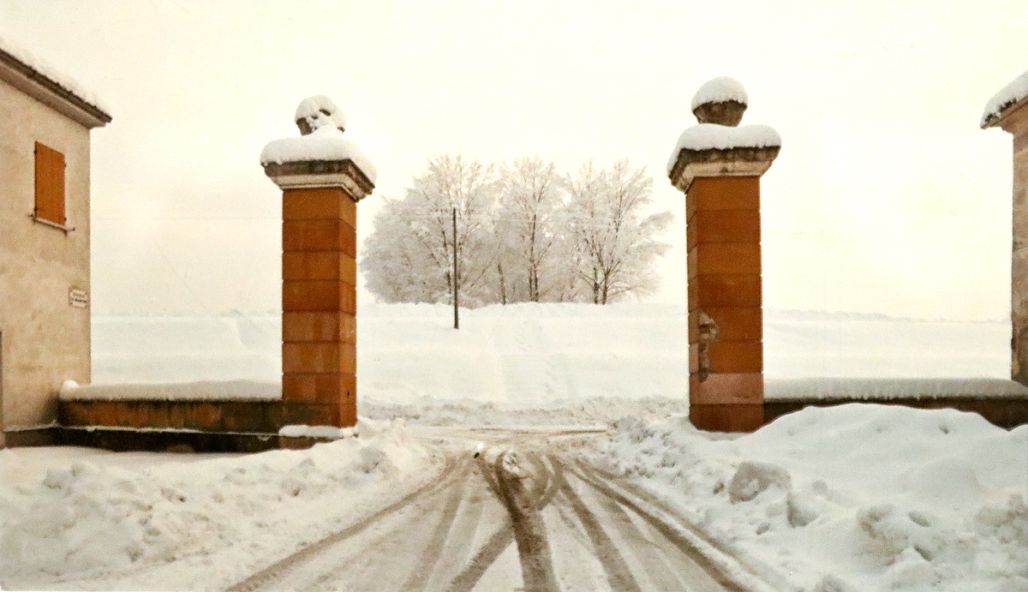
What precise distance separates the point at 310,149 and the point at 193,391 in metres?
3.74

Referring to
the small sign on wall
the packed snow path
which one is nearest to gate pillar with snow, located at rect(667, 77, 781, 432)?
the packed snow path

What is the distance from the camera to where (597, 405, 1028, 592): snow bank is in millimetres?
4043

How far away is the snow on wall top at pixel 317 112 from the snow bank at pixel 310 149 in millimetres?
434

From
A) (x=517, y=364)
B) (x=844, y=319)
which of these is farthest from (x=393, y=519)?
(x=844, y=319)

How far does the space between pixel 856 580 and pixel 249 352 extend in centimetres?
2382

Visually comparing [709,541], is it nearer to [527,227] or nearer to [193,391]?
[193,391]

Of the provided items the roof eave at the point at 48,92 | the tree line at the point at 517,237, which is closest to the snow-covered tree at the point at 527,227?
the tree line at the point at 517,237

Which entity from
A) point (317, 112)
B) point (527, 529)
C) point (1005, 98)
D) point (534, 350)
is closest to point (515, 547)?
point (527, 529)

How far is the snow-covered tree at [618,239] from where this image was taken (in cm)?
3922

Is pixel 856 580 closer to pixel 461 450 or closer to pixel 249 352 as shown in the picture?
pixel 461 450

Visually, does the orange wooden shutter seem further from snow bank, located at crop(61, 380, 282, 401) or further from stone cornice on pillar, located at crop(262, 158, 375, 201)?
stone cornice on pillar, located at crop(262, 158, 375, 201)

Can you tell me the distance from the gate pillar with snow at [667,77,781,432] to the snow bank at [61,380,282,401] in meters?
5.83

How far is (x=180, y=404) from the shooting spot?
9.66 meters

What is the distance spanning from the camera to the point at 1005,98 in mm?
9133
